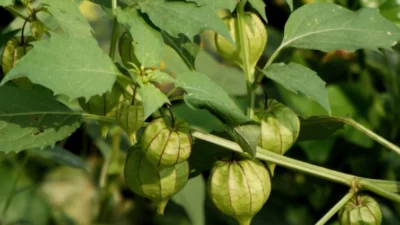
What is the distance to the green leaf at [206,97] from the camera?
2.84 feet

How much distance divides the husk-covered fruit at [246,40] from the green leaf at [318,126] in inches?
Answer: 5.3

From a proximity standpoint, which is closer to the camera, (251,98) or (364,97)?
(251,98)

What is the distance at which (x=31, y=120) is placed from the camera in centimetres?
97

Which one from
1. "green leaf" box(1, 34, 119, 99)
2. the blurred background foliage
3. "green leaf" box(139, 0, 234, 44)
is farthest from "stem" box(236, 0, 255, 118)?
the blurred background foliage

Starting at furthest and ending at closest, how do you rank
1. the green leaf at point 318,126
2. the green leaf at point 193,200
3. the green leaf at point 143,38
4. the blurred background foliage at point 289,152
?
the blurred background foliage at point 289,152 → the green leaf at point 193,200 → the green leaf at point 318,126 → the green leaf at point 143,38

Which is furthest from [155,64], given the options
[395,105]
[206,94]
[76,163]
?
[395,105]

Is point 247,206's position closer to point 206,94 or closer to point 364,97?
point 206,94

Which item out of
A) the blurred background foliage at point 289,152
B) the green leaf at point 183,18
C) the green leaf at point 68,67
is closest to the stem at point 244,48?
the green leaf at point 183,18

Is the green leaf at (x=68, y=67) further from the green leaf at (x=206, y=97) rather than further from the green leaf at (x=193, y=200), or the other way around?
the green leaf at (x=193, y=200)

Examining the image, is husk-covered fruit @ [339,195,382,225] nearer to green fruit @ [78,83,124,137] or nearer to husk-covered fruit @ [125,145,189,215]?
husk-covered fruit @ [125,145,189,215]

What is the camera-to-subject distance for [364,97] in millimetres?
1903

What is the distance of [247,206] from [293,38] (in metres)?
0.24

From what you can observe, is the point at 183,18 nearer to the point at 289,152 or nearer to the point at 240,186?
the point at 240,186

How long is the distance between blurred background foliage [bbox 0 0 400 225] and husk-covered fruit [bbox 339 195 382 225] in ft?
1.97
